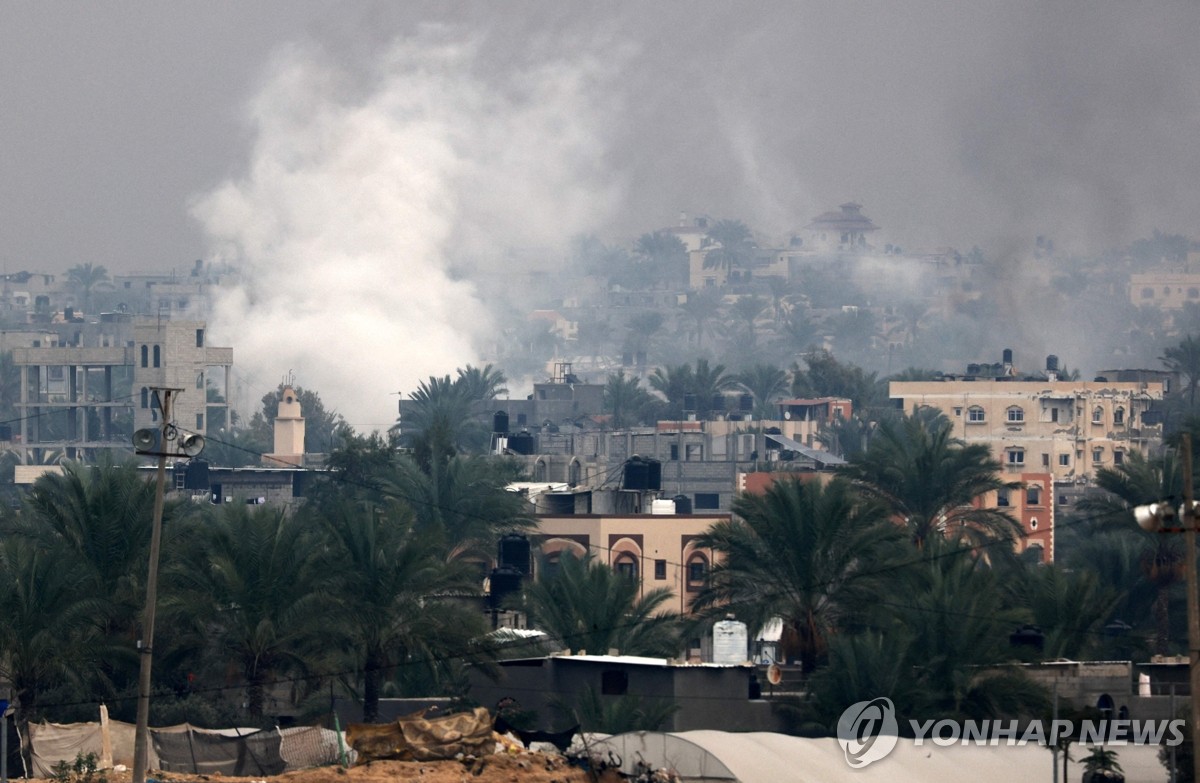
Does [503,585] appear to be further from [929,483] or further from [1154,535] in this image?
[1154,535]

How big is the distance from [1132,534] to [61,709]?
86.0ft

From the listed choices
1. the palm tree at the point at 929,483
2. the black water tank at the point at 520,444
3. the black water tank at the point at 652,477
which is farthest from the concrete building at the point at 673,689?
the black water tank at the point at 520,444

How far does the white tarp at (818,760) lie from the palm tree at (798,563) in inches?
370

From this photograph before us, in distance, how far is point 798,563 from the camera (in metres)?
48.2

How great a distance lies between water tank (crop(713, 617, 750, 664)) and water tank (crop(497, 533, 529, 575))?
10873mm

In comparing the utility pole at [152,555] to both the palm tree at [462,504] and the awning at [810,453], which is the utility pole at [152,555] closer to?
the palm tree at [462,504]

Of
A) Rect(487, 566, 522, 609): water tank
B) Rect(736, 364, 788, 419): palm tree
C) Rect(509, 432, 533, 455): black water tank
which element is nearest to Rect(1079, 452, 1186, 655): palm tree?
Rect(487, 566, 522, 609): water tank

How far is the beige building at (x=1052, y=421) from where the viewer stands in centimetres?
11406

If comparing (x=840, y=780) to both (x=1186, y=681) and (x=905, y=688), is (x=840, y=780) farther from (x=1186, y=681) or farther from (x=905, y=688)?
(x=1186, y=681)

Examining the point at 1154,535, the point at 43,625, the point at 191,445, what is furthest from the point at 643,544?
the point at 191,445

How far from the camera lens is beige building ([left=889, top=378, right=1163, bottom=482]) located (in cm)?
11406

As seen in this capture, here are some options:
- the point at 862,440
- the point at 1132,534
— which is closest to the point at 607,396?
the point at 862,440

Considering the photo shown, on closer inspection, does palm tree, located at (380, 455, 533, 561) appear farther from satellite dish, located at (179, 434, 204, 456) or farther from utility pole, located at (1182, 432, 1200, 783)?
utility pole, located at (1182, 432, 1200, 783)

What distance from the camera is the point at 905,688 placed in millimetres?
42656
